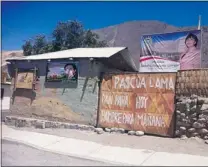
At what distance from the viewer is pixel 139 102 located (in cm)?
1062

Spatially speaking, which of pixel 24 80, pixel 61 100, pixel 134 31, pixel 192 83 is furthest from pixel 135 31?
pixel 192 83

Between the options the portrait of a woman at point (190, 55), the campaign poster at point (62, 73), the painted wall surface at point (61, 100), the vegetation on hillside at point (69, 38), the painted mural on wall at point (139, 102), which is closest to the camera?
the painted mural on wall at point (139, 102)

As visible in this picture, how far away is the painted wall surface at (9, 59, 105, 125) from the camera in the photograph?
11.7 metres

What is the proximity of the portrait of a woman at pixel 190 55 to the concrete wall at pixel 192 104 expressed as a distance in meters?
3.51

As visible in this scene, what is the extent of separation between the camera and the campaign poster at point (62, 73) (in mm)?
12148

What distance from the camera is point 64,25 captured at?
86.3 ft

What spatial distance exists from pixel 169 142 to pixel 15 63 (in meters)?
8.74

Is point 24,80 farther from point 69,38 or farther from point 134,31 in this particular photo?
point 134,31

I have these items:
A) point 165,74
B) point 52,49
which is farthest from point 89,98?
point 52,49

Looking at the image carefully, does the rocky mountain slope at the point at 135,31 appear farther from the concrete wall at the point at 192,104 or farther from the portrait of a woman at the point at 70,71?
the concrete wall at the point at 192,104

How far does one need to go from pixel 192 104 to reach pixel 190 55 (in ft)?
14.6

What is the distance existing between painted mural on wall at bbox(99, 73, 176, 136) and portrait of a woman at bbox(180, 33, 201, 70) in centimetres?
340

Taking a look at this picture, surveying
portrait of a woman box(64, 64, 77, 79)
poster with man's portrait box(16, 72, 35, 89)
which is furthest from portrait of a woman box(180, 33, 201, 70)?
poster with man's portrait box(16, 72, 35, 89)

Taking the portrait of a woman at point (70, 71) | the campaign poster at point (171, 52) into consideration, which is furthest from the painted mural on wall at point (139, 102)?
the campaign poster at point (171, 52)
